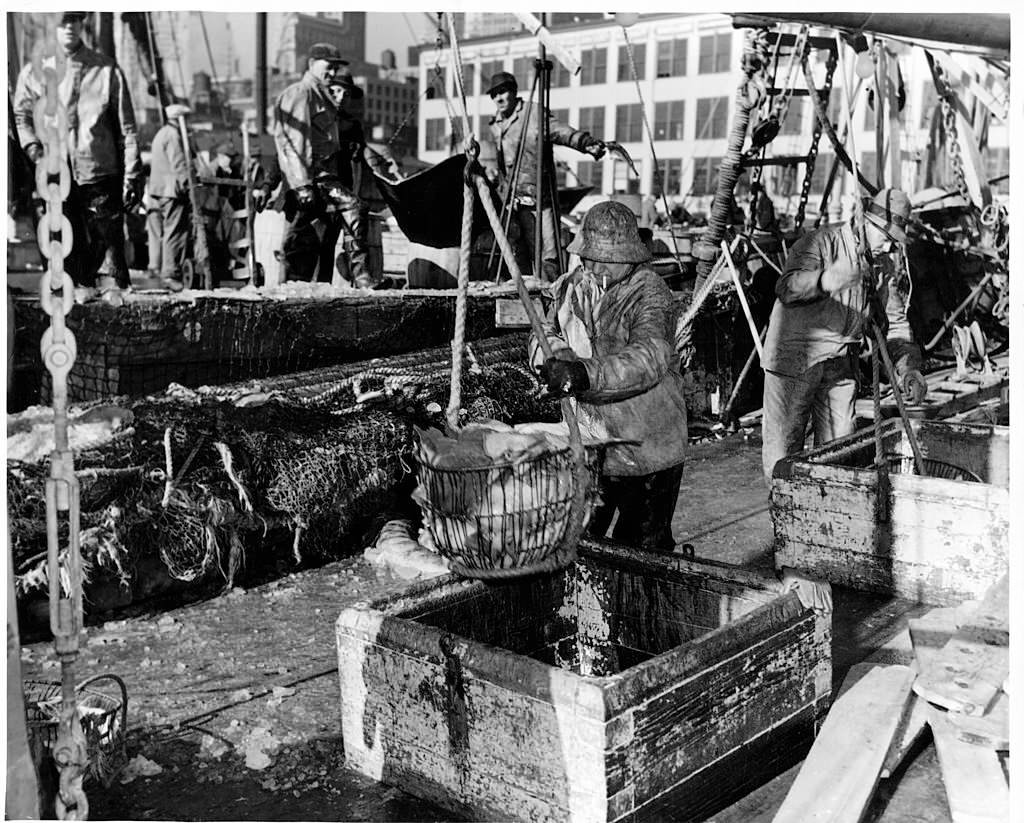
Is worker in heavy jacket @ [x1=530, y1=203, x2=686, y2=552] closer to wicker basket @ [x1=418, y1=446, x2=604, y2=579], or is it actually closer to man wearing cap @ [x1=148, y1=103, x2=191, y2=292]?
wicker basket @ [x1=418, y1=446, x2=604, y2=579]

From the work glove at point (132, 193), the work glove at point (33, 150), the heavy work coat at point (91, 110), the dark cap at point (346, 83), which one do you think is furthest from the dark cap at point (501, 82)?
the work glove at point (33, 150)

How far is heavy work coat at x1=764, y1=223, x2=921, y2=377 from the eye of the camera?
698cm

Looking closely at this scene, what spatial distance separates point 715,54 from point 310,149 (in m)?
39.7

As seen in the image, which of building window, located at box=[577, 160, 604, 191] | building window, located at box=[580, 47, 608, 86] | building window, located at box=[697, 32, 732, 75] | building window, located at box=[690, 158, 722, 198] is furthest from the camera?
building window, located at box=[577, 160, 604, 191]

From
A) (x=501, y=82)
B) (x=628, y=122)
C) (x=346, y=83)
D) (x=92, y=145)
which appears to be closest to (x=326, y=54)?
(x=346, y=83)

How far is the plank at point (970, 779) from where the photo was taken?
359 centimetres

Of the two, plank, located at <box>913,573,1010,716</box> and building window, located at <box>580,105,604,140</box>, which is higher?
building window, located at <box>580,105,604,140</box>

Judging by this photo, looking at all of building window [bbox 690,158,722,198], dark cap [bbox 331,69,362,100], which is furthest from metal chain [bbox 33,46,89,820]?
building window [bbox 690,158,722,198]

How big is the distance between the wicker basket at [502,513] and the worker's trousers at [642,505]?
4.04 feet

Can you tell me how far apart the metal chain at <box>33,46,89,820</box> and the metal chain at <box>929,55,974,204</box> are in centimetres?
1150

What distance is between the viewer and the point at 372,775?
13.3 ft

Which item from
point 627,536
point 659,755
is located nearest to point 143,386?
point 627,536

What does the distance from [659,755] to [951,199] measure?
1537cm

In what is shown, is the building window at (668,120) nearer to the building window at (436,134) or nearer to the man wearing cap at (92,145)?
the building window at (436,134)
